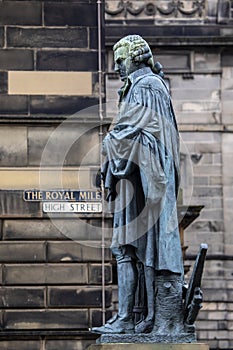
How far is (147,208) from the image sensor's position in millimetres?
9023

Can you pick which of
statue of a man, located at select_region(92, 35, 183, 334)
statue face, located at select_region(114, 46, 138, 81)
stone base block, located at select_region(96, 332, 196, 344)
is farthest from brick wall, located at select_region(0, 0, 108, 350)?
stone base block, located at select_region(96, 332, 196, 344)

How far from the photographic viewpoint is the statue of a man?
8.90 meters

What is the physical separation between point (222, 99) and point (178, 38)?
1935mm

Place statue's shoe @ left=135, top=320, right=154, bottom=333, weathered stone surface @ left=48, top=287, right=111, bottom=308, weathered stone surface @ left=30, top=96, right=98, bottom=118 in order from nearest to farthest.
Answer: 1. statue's shoe @ left=135, top=320, right=154, bottom=333
2. weathered stone surface @ left=48, top=287, right=111, bottom=308
3. weathered stone surface @ left=30, top=96, right=98, bottom=118

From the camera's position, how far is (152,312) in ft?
29.2

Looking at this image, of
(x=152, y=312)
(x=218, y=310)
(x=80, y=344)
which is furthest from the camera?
(x=218, y=310)

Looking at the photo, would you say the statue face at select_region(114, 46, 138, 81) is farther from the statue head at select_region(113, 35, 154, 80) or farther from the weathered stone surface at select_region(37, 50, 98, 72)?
the weathered stone surface at select_region(37, 50, 98, 72)

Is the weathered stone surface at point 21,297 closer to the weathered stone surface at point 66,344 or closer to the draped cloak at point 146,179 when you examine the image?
the weathered stone surface at point 66,344

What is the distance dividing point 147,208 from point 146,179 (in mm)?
210

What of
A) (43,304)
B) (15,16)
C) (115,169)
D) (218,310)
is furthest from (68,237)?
(218,310)

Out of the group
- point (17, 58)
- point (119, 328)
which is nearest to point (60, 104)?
point (17, 58)

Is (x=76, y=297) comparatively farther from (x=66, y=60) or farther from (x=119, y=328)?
(x=119, y=328)

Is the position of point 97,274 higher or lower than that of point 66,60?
lower

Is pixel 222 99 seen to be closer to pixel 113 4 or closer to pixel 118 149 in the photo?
pixel 113 4
